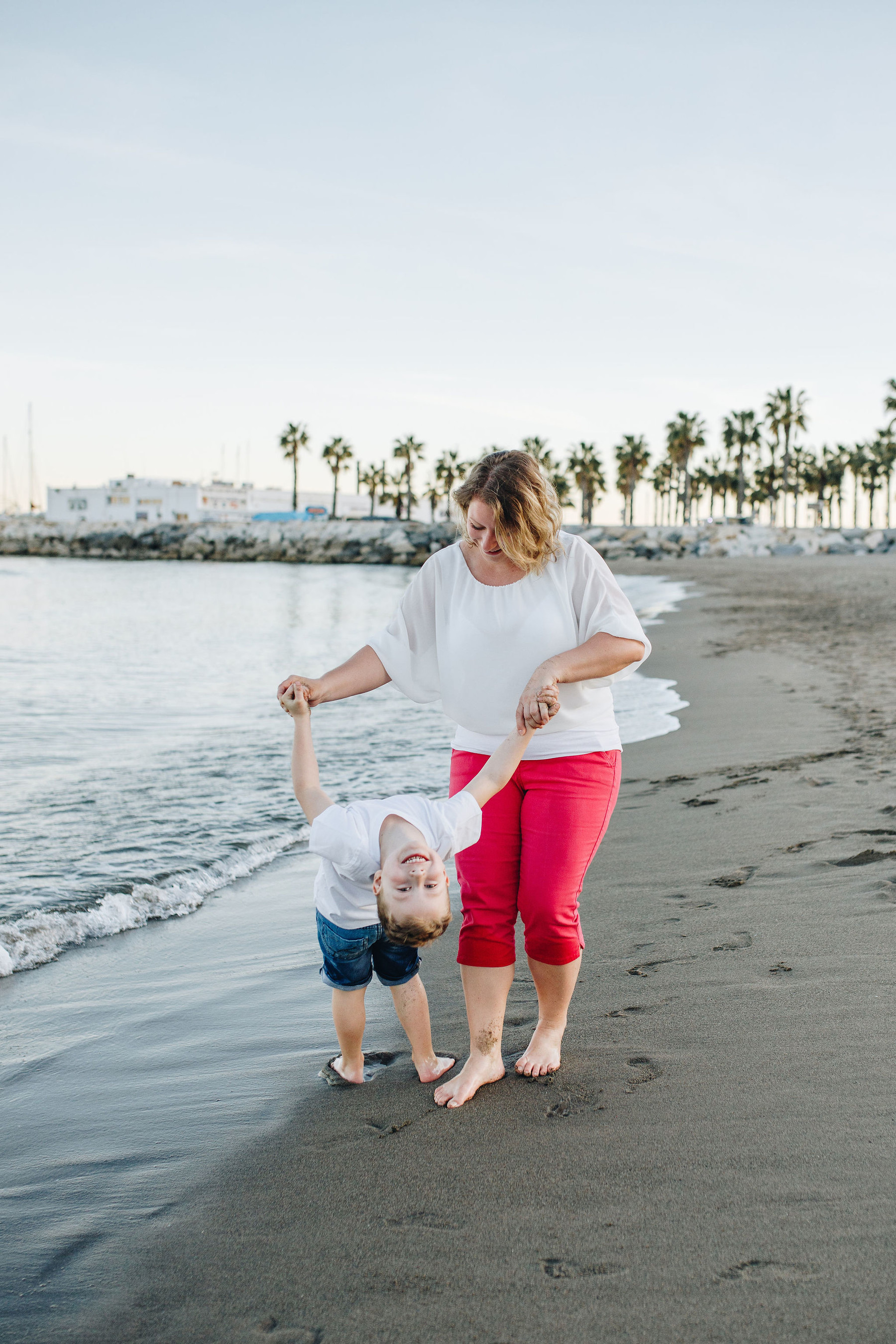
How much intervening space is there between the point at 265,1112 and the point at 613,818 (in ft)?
10.9

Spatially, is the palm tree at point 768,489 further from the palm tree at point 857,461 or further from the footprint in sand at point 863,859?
the footprint in sand at point 863,859

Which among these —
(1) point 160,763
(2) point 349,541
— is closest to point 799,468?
(2) point 349,541

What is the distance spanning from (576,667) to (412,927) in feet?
2.74

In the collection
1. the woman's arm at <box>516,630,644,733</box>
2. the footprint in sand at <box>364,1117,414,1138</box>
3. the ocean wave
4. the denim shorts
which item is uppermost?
the woman's arm at <box>516,630,644,733</box>

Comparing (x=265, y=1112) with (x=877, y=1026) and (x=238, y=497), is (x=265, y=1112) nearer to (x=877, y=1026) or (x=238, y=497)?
(x=877, y=1026)

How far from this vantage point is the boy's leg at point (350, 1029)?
288 cm

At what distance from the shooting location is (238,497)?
127m

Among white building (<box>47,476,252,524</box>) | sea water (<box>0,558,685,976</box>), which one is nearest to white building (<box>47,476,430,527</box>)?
white building (<box>47,476,252,524</box>)

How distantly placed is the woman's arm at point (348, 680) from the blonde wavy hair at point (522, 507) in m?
0.54

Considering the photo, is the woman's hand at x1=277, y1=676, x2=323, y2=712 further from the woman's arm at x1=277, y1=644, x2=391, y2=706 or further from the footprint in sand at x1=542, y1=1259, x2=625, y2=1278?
the footprint in sand at x1=542, y1=1259, x2=625, y2=1278

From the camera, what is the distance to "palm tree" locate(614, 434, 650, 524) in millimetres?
91062

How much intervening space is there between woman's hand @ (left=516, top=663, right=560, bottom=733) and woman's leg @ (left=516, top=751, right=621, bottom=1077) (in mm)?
250

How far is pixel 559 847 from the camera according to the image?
2783mm

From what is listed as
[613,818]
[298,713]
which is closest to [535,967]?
[298,713]
